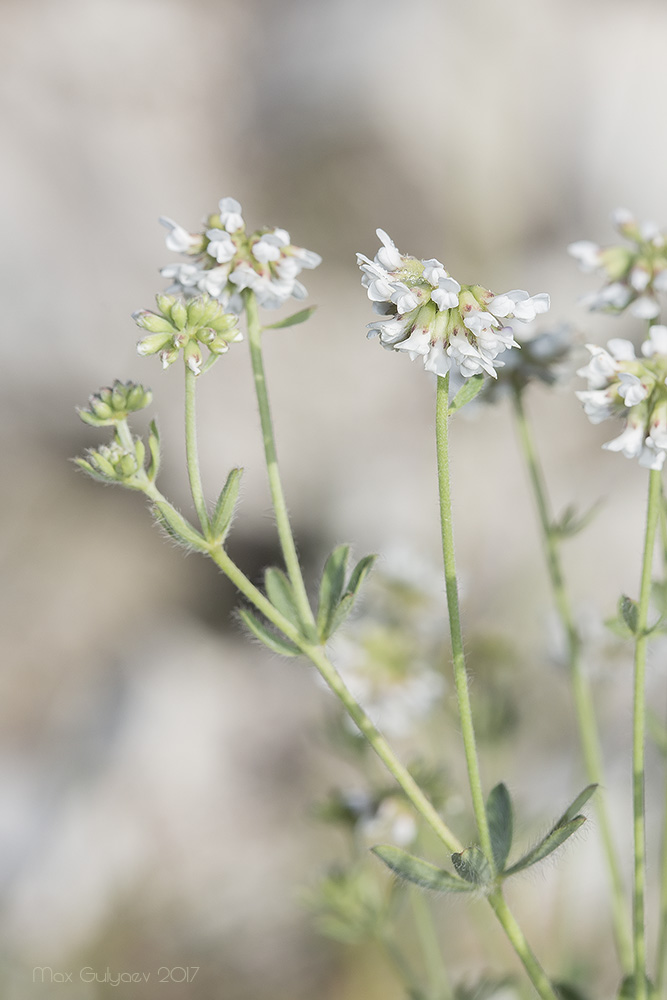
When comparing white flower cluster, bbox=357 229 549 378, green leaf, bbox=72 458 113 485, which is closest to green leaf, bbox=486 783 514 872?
white flower cluster, bbox=357 229 549 378

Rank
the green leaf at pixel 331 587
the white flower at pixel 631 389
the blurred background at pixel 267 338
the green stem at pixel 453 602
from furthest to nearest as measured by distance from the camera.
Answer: the blurred background at pixel 267 338
the green leaf at pixel 331 587
the white flower at pixel 631 389
the green stem at pixel 453 602

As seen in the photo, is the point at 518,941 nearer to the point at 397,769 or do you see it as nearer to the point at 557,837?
the point at 557,837

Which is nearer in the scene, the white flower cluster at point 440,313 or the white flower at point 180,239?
the white flower cluster at point 440,313

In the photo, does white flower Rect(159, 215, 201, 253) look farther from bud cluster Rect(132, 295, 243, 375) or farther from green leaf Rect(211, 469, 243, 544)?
green leaf Rect(211, 469, 243, 544)

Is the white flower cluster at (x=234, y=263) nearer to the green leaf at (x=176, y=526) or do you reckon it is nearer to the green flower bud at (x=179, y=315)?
the green flower bud at (x=179, y=315)

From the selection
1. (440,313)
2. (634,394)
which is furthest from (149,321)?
(634,394)

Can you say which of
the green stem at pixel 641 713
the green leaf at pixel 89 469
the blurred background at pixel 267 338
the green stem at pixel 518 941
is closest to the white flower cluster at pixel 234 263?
A: the green leaf at pixel 89 469

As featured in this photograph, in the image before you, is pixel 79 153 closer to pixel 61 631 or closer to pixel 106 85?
pixel 106 85

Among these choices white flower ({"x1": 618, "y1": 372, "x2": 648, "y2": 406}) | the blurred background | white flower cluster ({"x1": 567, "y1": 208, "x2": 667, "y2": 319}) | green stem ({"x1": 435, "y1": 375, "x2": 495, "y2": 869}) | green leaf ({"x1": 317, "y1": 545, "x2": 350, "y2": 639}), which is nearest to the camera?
green stem ({"x1": 435, "y1": 375, "x2": 495, "y2": 869})
